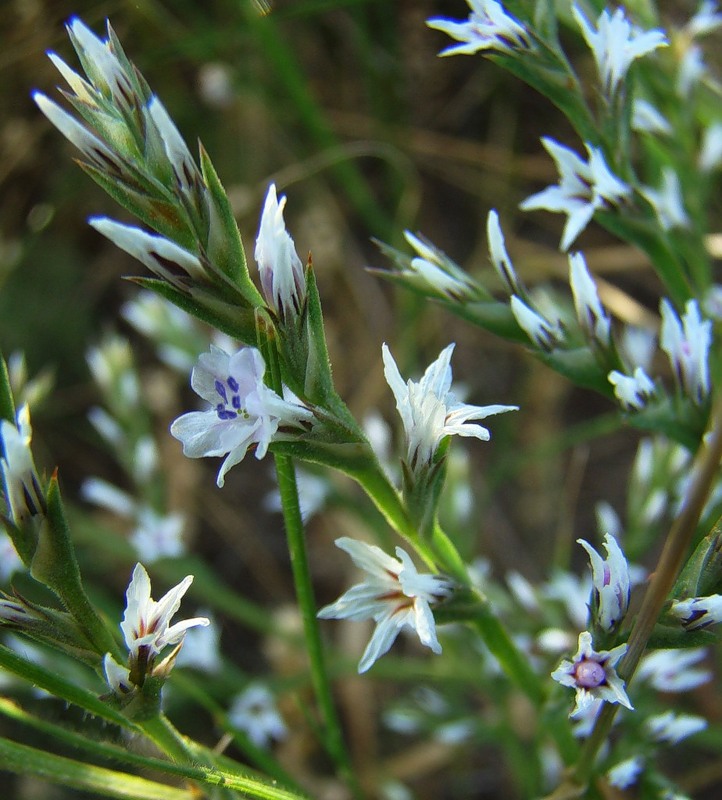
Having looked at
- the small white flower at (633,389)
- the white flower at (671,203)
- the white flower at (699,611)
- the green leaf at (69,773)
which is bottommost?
the green leaf at (69,773)

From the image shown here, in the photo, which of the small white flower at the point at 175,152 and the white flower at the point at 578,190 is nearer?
the small white flower at the point at 175,152

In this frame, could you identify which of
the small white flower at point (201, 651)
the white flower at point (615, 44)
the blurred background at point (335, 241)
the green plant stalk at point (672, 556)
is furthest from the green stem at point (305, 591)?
the blurred background at point (335, 241)

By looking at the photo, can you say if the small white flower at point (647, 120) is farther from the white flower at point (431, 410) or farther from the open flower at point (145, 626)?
the open flower at point (145, 626)

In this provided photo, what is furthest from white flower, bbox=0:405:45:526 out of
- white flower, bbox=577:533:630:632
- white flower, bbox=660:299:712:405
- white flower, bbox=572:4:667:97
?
white flower, bbox=572:4:667:97

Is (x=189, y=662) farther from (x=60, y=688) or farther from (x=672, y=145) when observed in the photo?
(x=672, y=145)

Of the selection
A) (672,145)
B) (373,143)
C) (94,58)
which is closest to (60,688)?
(94,58)

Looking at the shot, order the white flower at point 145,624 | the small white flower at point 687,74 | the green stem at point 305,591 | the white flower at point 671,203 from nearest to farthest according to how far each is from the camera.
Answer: the white flower at point 145,624, the green stem at point 305,591, the white flower at point 671,203, the small white flower at point 687,74

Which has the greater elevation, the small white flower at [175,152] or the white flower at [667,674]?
the small white flower at [175,152]
